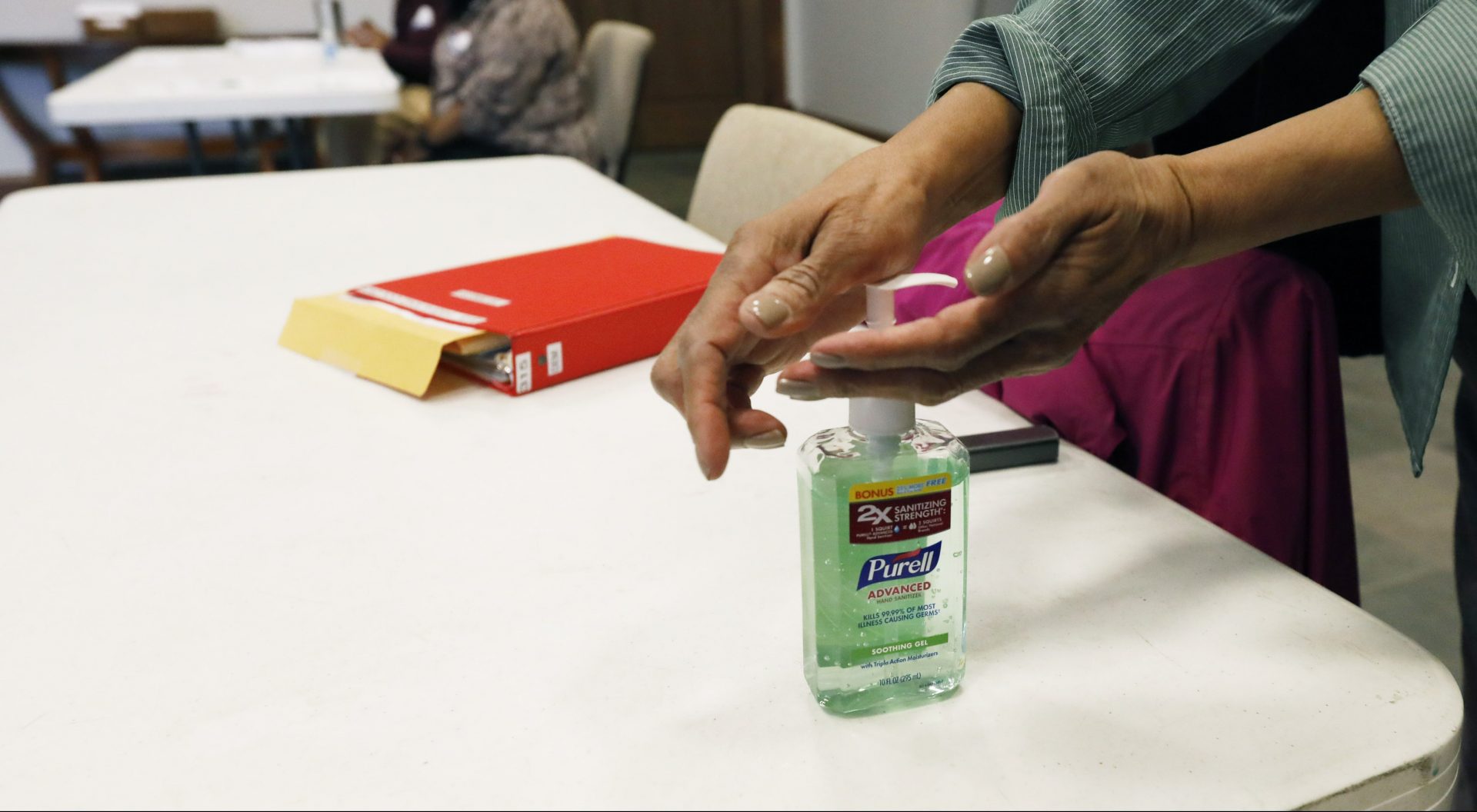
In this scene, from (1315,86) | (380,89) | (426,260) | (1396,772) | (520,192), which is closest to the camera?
(1396,772)

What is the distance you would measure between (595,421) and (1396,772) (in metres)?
0.56

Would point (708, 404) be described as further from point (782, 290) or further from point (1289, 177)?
point (1289, 177)

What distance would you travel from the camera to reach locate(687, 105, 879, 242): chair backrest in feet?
4.43

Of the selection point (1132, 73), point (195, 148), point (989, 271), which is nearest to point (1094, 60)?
point (1132, 73)

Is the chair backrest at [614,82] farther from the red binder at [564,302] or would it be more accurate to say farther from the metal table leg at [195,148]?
the red binder at [564,302]

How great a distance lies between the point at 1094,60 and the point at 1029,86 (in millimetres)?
57

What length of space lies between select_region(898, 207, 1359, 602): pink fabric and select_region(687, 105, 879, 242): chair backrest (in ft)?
1.61

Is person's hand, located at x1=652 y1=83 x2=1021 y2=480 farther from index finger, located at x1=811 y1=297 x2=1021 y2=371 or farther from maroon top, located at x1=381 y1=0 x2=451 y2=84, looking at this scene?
maroon top, located at x1=381 y1=0 x2=451 y2=84

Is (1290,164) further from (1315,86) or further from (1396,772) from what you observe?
(1315,86)

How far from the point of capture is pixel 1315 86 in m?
0.89

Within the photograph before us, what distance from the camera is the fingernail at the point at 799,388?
463 mm

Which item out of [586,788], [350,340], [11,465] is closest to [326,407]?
[350,340]

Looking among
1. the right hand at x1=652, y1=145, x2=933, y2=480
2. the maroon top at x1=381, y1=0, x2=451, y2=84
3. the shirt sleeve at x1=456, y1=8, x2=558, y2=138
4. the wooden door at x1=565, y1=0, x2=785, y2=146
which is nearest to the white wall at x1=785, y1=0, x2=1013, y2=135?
the wooden door at x1=565, y1=0, x2=785, y2=146

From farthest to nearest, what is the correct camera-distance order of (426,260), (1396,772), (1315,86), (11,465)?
(426,260) < (1315,86) < (11,465) < (1396,772)
